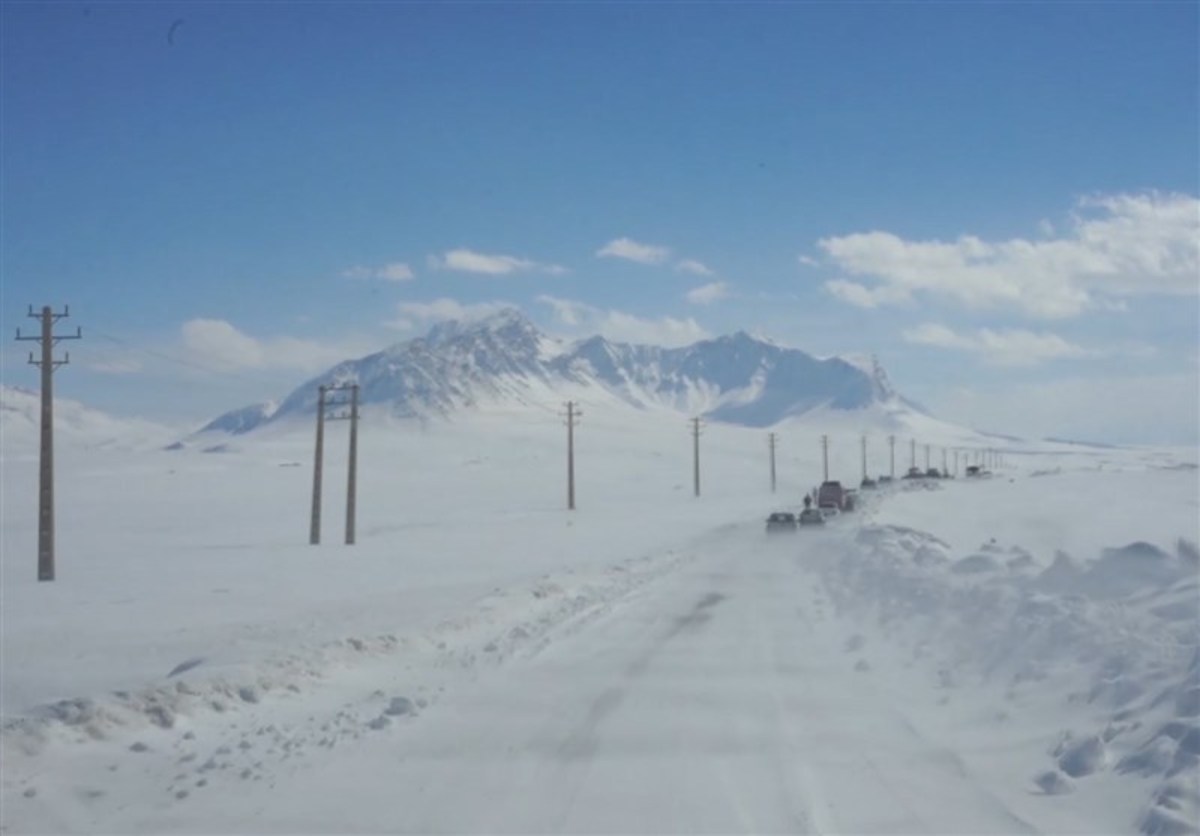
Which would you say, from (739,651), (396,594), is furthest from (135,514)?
(739,651)

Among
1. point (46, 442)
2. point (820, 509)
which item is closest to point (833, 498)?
point (820, 509)

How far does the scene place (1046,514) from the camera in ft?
198

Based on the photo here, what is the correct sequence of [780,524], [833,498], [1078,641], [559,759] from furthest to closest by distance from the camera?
[833,498] → [780,524] → [1078,641] → [559,759]

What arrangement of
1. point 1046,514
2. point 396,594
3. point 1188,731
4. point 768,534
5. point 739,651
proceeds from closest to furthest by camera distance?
point 1188,731 < point 739,651 < point 396,594 < point 768,534 < point 1046,514

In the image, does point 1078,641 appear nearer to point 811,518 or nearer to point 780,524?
point 780,524

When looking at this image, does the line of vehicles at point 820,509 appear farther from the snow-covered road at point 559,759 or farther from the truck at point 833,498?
the snow-covered road at point 559,759

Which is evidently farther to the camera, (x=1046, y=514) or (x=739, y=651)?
(x=1046, y=514)

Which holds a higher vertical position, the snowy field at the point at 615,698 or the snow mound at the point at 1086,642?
the snow mound at the point at 1086,642

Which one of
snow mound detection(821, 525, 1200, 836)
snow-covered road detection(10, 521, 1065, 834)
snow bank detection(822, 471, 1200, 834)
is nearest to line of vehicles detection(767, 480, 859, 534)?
snow bank detection(822, 471, 1200, 834)

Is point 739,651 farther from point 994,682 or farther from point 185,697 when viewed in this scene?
point 185,697

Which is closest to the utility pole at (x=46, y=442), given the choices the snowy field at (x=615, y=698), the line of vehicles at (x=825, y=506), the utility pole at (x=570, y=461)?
the snowy field at (x=615, y=698)

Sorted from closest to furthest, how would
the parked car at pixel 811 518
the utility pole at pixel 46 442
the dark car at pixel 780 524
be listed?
1. the utility pole at pixel 46 442
2. the dark car at pixel 780 524
3. the parked car at pixel 811 518

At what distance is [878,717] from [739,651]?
4.48 meters

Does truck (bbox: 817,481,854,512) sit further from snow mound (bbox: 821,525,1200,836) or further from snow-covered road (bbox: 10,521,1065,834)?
snow-covered road (bbox: 10,521,1065,834)
